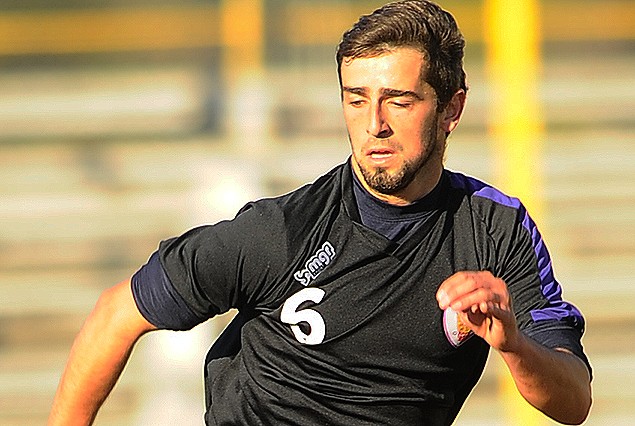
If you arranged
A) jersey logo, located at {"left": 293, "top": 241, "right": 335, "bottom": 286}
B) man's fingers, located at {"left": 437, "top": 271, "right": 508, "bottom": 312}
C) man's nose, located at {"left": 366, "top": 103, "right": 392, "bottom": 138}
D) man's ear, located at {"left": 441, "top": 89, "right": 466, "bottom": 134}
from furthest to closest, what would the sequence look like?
man's ear, located at {"left": 441, "top": 89, "right": 466, "bottom": 134}, jersey logo, located at {"left": 293, "top": 241, "right": 335, "bottom": 286}, man's nose, located at {"left": 366, "top": 103, "right": 392, "bottom": 138}, man's fingers, located at {"left": 437, "top": 271, "right": 508, "bottom": 312}

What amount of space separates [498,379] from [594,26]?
5.58 ft

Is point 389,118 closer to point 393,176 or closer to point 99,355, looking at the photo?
point 393,176

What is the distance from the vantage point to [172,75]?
598 cm

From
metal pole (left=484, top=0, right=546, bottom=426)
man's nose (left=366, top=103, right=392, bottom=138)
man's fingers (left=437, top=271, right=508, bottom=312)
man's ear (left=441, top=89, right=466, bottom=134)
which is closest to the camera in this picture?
man's fingers (left=437, top=271, right=508, bottom=312)

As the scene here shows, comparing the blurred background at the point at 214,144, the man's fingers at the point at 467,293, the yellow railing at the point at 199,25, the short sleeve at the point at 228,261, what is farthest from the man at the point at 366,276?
the yellow railing at the point at 199,25

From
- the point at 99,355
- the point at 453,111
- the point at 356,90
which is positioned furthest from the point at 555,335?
the point at 99,355

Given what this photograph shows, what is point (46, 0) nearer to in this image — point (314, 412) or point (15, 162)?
point (15, 162)

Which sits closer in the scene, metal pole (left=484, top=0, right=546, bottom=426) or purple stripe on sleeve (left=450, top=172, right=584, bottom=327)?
purple stripe on sleeve (left=450, top=172, right=584, bottom=327)

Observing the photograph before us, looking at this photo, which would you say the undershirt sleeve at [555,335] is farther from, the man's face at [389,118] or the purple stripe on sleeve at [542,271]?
the man's face at [389,118]

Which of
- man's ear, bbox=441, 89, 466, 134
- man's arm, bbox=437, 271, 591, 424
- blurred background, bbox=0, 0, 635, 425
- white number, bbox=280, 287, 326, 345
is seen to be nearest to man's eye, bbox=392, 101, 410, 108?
man's ear, bbox=441, 89, 466, 134

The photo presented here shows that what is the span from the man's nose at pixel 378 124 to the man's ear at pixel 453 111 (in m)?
0.22

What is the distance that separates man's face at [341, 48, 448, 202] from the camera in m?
2.68

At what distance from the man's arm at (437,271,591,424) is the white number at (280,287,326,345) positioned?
462 mm

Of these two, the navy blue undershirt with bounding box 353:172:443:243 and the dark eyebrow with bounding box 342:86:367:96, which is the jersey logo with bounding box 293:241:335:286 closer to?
the navy blue undershirt with bounding box 353:172:443:243
